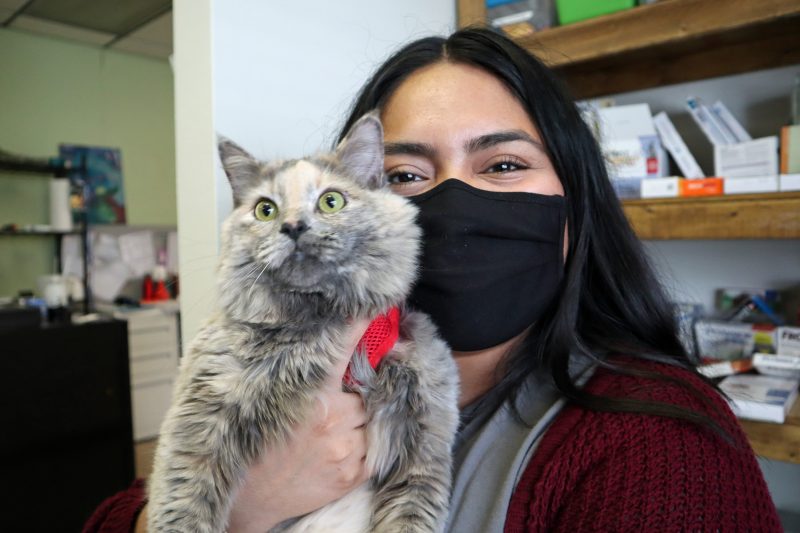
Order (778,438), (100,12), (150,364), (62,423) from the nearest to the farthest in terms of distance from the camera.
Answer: (778,438) → (62,423) → (100,12) → (150,364)

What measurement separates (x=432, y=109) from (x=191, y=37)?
0.81 meters

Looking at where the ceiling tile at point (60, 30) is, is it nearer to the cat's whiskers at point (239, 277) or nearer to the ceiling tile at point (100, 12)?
the ceiling tile at point (100, 12)

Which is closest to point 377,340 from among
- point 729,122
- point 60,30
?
point 729,122

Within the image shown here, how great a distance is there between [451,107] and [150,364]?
4.48 metres

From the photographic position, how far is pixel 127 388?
10.5ft

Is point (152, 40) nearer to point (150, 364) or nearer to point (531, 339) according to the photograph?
point (150, 364)

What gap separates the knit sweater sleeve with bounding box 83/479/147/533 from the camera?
3.72ft

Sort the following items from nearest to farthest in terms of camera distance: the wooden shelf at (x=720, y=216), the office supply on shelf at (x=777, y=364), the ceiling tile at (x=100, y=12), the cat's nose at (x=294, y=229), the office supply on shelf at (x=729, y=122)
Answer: the cat's nose at (x=294, y=229) → the wooden shelf at (x=720, y=216) → the office supply on shelf at (x=777, y=364) → the office supply on shelf at (x=729, y=122) → the ceiling tile at (x=100, y=12)

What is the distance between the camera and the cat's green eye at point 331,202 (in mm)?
977

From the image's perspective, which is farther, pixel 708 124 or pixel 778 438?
pixel 708 124

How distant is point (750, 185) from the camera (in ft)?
5.84

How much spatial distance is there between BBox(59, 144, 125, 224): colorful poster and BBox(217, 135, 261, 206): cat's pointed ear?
4.58 meters

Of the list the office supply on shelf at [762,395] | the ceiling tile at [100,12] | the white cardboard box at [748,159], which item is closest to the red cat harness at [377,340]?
the office supply on shelf at [762,395]

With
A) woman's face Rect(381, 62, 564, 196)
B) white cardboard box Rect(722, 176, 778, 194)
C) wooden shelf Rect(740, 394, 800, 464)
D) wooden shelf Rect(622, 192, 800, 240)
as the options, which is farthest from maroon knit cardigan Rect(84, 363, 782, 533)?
white cardboard box Rect(722, 176, 778, 194)
